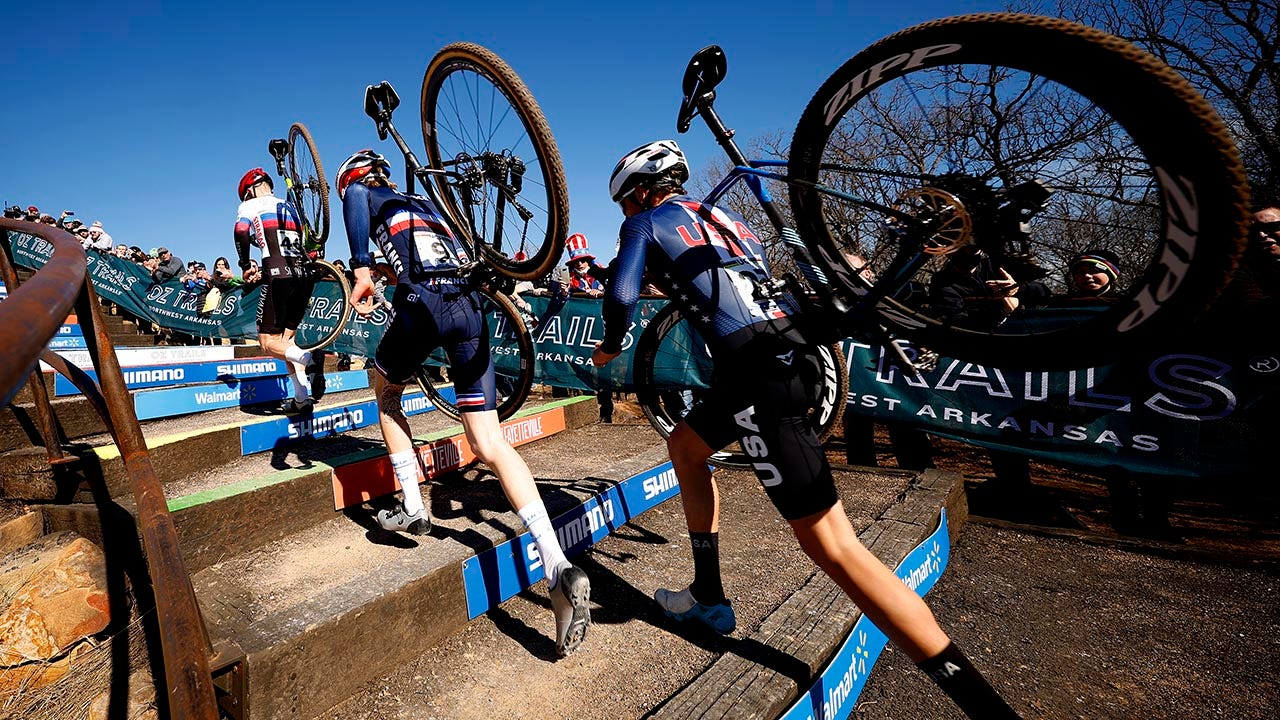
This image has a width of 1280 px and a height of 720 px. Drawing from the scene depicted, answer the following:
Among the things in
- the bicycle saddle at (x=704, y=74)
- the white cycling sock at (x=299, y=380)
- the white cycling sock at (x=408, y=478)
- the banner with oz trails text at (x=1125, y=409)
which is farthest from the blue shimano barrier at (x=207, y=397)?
the banner with oz trails text at (x=1125, y=409)

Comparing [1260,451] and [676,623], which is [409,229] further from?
[1260,451]

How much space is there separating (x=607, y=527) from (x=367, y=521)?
156 centimetres

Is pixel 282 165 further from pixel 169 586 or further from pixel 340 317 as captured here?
pixel 169 586

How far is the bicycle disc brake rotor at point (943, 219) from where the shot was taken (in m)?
1.71

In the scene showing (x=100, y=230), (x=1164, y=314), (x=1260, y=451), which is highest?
(x=100, y=230)

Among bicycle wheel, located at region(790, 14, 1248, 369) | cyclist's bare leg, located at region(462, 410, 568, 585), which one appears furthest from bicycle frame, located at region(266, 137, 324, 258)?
bicycle wheel, located at region(790, 14, 1248, 369)

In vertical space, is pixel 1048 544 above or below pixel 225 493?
below

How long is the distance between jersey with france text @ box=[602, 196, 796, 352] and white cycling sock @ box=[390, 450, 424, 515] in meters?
1.60

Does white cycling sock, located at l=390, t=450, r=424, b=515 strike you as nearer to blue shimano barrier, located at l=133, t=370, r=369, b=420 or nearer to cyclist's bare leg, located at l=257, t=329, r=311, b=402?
cyclist's bare leg, located at l=257, t=329, r=311, b=402

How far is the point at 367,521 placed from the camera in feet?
11.7

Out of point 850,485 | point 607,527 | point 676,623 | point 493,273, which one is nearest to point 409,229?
point 493,273

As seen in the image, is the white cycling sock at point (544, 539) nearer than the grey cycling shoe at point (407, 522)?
Yes

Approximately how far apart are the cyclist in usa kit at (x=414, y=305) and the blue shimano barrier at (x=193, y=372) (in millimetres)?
3304

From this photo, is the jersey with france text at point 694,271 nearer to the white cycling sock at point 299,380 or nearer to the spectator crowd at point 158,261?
the white cycling sock at point 299,380
